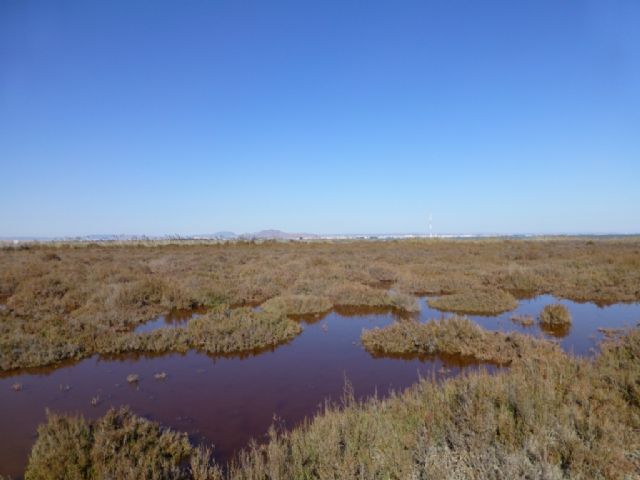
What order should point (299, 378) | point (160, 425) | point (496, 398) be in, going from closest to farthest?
point (496, 398)
point (160, 425)
point (299, 378)

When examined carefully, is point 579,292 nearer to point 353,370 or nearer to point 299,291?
point 299,291

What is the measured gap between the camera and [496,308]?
48.3 feet

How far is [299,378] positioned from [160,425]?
321 centimetres

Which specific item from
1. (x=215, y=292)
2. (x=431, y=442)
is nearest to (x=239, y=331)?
(x=215, y=292)

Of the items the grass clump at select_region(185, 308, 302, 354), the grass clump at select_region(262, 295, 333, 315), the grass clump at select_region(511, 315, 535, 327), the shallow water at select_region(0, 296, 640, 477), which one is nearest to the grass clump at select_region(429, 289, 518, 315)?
the grass clump at select_region(511, 315, 535, 327)

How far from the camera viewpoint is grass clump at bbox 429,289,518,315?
48.2 feet

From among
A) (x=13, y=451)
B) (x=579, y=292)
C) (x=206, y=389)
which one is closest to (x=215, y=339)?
(x=206, y=389)

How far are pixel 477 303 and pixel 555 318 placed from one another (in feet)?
9.85

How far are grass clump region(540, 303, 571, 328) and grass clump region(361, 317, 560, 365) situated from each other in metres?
3.45

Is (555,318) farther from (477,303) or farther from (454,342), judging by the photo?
(454,342)

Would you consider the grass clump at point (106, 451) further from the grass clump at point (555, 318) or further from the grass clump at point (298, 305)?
the grass clump at point (555, 318)

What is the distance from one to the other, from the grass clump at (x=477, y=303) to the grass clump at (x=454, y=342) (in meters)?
4.37

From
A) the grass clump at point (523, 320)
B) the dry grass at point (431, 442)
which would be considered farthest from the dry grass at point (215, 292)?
the dry grass at point (431, 442)

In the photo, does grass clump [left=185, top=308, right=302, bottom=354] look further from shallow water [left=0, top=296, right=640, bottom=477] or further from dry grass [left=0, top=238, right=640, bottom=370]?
shallow water [left=0, top=296, right=640, bottom=477]
